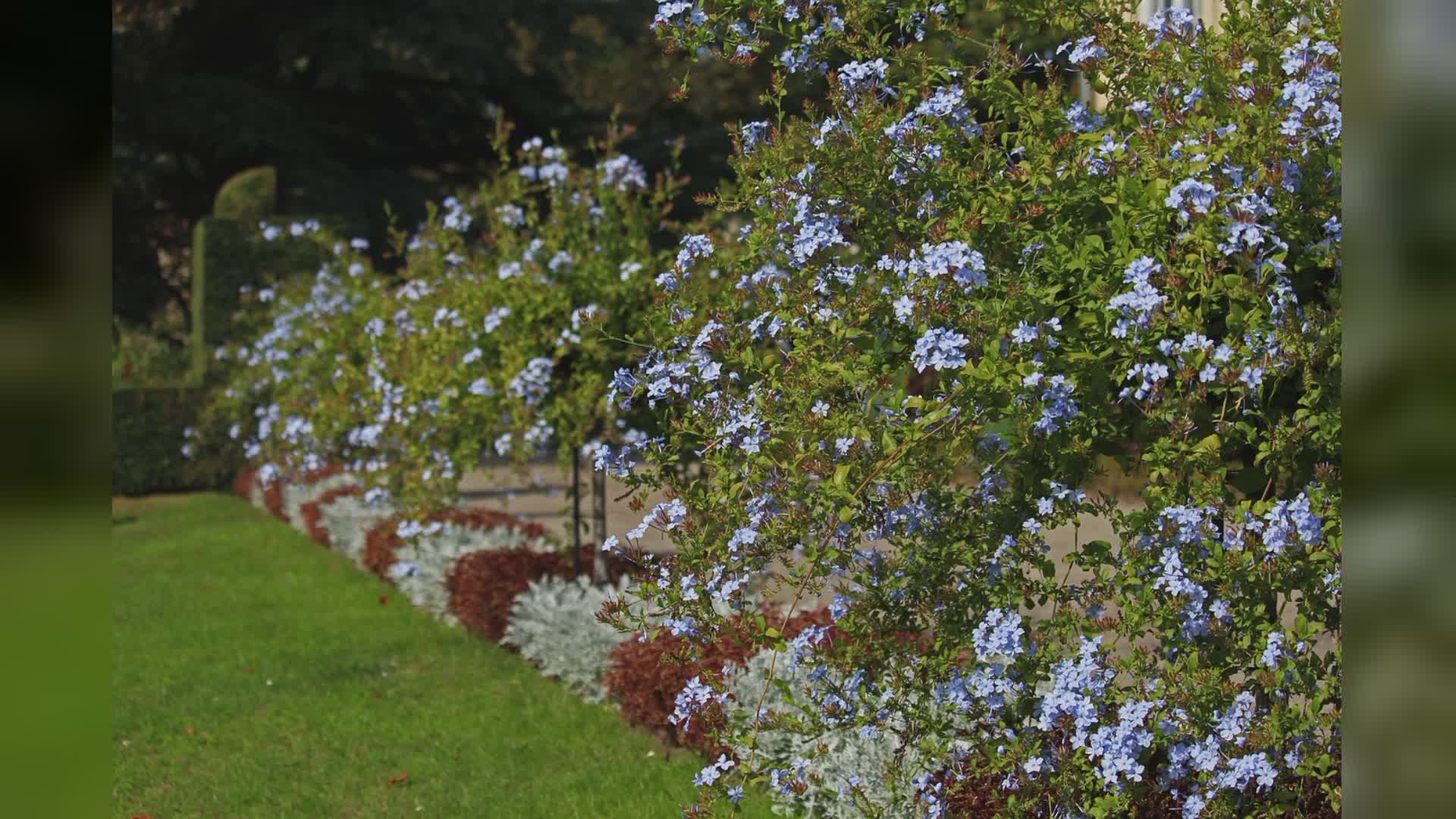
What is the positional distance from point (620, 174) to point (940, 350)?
4.01m

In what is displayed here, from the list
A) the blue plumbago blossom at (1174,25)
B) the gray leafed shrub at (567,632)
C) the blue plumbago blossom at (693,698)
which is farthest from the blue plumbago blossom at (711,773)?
the gray leafed shrub at (567,632)

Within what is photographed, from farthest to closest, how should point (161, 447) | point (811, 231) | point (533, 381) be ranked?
point (161, 447)
point (533, 381)
point (811, 231)

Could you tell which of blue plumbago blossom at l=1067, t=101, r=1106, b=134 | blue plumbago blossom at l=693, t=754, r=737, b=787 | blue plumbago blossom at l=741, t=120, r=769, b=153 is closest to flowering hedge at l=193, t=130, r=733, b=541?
blue plumbago blossom at l=741, t=120, r=769, b=153

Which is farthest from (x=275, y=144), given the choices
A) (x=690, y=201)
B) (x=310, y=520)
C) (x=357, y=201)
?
(x=310, y=520)

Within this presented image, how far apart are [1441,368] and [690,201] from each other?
19.2m

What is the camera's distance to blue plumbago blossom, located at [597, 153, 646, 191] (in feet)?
21.6

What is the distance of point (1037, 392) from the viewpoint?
290cm

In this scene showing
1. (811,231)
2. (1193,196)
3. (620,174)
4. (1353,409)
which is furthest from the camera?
(620,174)

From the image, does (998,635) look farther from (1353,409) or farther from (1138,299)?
(1353,409)

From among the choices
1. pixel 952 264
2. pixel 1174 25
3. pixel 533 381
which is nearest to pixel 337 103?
pixel 533 381

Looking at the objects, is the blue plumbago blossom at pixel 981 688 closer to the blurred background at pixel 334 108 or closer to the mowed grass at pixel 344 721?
the mowed grass at pixel 344 721

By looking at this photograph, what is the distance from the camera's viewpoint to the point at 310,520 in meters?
10.6

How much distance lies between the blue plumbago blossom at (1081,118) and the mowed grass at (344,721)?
2181mm

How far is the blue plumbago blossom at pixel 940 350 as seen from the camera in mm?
2836
